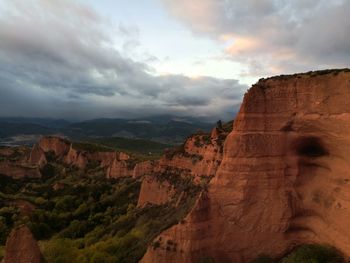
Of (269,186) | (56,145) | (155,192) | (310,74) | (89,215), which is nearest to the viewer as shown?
(310,74)

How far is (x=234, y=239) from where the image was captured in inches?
1252

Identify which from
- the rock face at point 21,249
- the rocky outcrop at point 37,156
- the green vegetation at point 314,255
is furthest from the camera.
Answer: the rocky outcrop at point 37,156

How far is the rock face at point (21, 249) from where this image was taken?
30.2 metres

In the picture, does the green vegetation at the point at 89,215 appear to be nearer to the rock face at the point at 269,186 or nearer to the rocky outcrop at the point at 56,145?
the rock face at the point at 269,186

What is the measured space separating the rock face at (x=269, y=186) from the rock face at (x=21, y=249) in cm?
1030

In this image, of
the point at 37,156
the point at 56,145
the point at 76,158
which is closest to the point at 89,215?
the point at 76,158

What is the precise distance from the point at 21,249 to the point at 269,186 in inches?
805

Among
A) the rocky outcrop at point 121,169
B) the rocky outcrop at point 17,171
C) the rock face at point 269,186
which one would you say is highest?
the rock face at point 269,186

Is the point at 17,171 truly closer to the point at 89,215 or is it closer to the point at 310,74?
the point at 89,215

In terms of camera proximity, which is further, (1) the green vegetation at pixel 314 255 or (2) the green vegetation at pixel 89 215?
(2) the green vegetation at pixel 89 215

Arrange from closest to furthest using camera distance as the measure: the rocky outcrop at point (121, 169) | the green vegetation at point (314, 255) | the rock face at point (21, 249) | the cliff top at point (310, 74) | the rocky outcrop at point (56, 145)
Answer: the green vegetation at point (314, 255)
the cliff top at point (310, 74)
the rock face at point (21, 249)
the rocky outcrop at point (121, 169)
the rocky outcrop at point (56, 145)

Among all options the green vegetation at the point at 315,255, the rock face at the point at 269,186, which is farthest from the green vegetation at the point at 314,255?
the rock face at the point at 269,186

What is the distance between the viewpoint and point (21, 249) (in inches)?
1196

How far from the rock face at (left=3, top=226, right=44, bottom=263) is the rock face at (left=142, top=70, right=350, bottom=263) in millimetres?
10304
